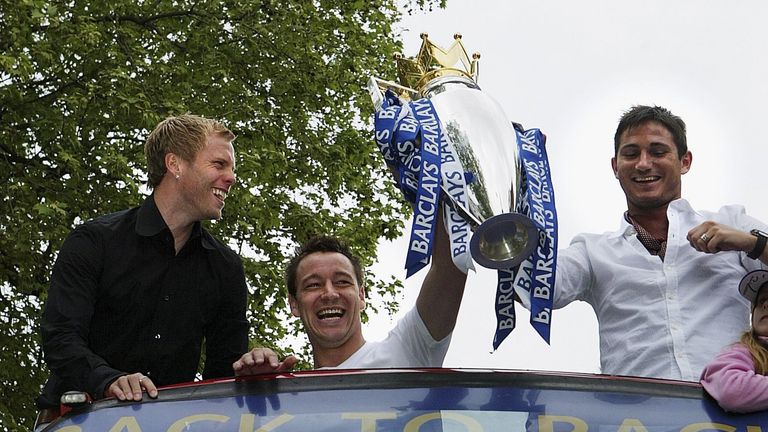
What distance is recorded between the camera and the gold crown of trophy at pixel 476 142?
3475mm

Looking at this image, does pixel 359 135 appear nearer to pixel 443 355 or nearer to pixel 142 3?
pixel 142 3

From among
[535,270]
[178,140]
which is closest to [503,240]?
[535,270]

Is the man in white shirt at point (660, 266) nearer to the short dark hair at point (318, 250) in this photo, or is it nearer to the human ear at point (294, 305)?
the short dark hair at point (318, 250)

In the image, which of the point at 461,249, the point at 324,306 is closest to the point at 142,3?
the point at 324,306

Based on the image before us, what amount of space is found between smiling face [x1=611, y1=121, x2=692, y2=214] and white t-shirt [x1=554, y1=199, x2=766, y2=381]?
0.21 feet

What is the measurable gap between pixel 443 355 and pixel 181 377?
874 mm

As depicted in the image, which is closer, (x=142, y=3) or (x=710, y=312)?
(x=710, y=312)

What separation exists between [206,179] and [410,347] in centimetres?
96

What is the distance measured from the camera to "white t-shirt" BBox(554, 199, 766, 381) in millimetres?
4035

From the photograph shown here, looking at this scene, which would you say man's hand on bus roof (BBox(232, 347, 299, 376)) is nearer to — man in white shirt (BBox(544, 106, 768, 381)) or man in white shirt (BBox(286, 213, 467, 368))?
man in white shirt (BBox(286, 213, 467, 368))

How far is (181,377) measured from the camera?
429cm

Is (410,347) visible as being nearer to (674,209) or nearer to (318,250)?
(318,250)

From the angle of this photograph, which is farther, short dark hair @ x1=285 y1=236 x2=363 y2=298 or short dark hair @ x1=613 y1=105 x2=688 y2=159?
short dark hair @ x1=285 y1=236 x2=363 y2=298

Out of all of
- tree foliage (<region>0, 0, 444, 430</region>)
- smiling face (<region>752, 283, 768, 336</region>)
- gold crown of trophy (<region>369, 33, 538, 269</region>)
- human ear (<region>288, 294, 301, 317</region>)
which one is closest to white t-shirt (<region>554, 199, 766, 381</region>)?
smiling face (<region>752, 283, 768, 336</region>)
